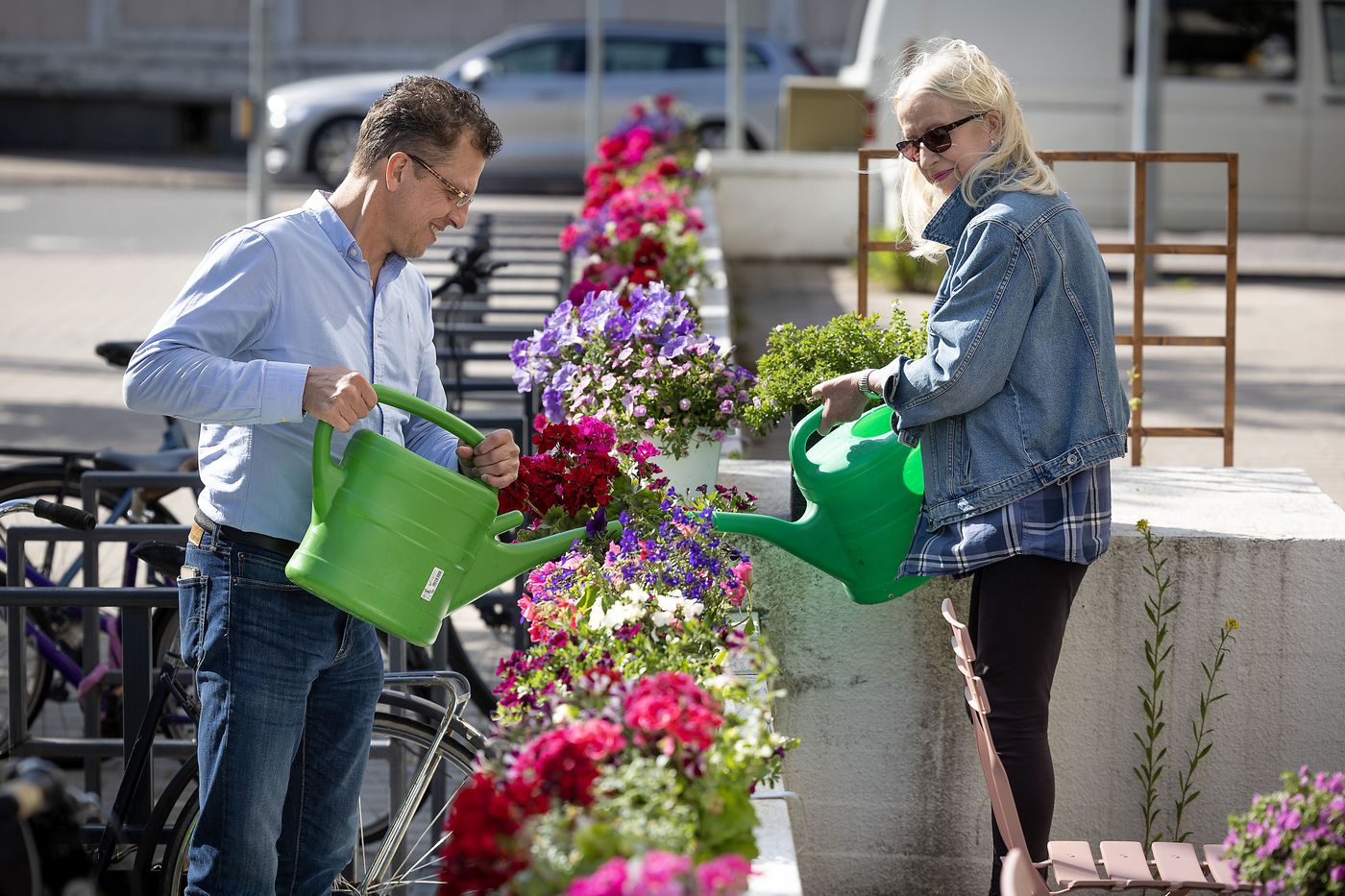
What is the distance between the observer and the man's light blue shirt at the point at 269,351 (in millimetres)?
2371

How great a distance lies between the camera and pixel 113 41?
24641mm

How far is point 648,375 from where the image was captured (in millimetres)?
3451

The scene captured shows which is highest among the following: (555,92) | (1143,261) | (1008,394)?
(555,92)

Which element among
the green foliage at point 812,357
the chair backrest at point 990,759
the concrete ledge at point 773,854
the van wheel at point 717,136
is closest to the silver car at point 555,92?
the van wheel at point 717,136

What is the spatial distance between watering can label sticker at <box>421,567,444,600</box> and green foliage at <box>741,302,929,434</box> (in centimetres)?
108

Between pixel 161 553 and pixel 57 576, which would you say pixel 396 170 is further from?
pixel 57 576

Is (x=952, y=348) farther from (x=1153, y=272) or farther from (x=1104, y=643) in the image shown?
(x=1153, y=272)

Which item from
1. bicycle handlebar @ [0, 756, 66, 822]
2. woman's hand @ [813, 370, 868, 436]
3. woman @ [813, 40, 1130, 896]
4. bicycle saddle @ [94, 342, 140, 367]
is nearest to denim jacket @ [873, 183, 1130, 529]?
woman @ [813, 40, 1130, 896]

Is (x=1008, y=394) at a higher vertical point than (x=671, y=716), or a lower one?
higher

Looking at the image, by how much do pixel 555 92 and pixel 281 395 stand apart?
14.9 metres

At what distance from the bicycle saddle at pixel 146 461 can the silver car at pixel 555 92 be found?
12.5 meters

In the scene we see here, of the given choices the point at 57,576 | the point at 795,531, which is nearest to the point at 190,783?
the point at 795,531

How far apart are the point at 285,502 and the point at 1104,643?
1.65 metres

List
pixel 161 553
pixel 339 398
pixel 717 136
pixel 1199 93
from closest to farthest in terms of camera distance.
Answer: pixel 339 398, pixel 161 553, pixel 1199 93, pixel 717 136
